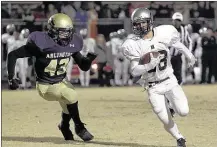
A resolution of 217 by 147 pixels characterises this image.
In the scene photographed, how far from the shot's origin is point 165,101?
812 cm

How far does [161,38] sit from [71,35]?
133 centimetres

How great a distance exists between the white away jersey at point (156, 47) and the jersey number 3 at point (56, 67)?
1.09 metres

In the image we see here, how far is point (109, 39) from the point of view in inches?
864

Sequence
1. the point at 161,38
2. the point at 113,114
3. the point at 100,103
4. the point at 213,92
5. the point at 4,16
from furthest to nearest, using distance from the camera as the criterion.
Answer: the point at 4,16
the point at 213,92
the point at 100,103
the point at 113,114
the point at 161,38

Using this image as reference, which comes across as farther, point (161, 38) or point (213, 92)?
point (213, 92)

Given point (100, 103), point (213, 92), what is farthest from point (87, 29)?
point (100, 103)

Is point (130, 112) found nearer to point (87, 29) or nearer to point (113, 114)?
point (113, 114)

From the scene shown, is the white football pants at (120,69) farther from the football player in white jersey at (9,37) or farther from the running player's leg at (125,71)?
the football player in white jersey at (9,37)

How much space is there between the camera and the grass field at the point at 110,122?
8805mm

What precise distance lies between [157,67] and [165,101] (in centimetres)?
44

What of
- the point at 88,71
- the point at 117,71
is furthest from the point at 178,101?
the point at 117,71

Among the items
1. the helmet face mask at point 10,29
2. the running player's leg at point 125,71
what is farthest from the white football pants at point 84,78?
the helmet face mask at point 10,29

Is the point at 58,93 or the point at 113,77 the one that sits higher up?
the point at 58,93

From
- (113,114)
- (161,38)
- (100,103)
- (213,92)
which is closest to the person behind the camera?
(161,38)
